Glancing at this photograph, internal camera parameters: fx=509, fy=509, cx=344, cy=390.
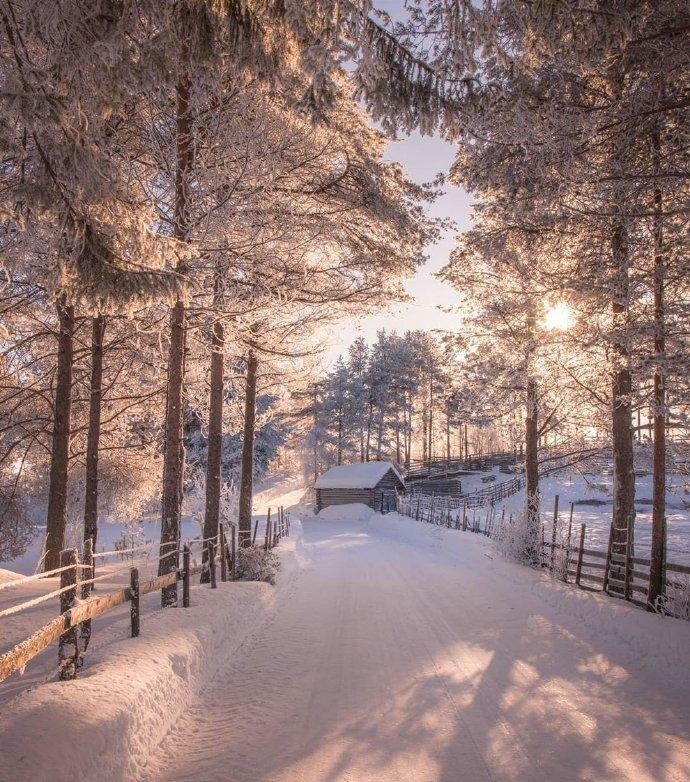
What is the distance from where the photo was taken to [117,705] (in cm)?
417

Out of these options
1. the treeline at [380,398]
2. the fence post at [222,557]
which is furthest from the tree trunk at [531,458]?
the treeline at [380,398]

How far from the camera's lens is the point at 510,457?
54.0m

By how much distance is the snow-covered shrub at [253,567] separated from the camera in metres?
11.8

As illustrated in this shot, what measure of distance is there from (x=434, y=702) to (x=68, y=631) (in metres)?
3.68

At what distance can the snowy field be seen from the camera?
18.9 meters

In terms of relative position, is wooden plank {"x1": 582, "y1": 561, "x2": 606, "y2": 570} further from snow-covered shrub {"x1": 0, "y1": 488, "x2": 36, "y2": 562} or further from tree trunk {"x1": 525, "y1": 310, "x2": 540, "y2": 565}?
snow-covered shrub {"x1": 0, "y1": 488, "x2": 36, "y2": 562}

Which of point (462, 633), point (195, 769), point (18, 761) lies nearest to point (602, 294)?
point (462, 633)

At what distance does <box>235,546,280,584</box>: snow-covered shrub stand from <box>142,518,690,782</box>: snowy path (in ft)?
7.49

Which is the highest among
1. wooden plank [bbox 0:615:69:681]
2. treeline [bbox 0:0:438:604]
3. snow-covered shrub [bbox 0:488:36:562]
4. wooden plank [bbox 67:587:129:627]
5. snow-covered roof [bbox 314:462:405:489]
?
treeline [bbox 0:0:438:604]

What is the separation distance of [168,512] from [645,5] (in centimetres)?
1007

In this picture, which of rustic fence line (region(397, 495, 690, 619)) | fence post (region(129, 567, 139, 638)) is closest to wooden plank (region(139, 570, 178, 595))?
fence post (region(129, 567, 139, 638))

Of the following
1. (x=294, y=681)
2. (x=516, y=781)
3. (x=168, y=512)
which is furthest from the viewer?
(x=168, y=512)

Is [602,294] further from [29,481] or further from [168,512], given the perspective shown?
[29,481]

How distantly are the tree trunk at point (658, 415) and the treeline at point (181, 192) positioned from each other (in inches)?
167
